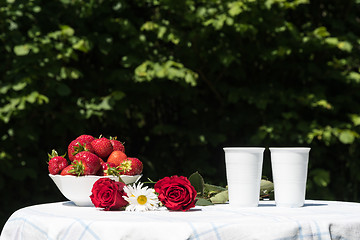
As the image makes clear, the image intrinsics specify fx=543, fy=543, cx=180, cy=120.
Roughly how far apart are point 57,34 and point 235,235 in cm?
299

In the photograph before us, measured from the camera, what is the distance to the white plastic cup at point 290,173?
1735mm

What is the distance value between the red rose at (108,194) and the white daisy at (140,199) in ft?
0.07

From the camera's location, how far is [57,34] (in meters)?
4.06

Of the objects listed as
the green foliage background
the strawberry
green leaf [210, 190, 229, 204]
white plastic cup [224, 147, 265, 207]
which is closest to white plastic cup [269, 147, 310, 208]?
white plastic cup [224, 147, 265, 207]

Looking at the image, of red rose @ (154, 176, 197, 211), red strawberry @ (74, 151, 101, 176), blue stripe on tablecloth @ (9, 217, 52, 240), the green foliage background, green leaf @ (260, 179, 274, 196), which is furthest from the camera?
the green foliage background

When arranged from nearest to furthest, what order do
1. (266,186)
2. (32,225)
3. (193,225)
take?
(193,225) → (32,225) → (266,186)

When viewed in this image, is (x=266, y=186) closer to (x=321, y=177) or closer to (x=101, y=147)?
(x=101, y=147)

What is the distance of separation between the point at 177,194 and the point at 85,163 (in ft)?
1.15

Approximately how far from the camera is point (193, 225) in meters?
1.41

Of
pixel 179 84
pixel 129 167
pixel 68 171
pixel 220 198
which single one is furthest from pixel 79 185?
pixel 179 84

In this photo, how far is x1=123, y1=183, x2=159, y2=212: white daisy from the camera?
1.69 metres

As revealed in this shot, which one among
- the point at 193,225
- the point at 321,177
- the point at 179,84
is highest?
the point at 193,225

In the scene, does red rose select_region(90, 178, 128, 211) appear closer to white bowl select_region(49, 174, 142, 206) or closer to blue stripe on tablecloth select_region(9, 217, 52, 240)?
white bowl select_region(49, 174, 142, 206)

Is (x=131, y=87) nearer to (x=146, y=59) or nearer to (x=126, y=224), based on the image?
(x=146, y=59)
